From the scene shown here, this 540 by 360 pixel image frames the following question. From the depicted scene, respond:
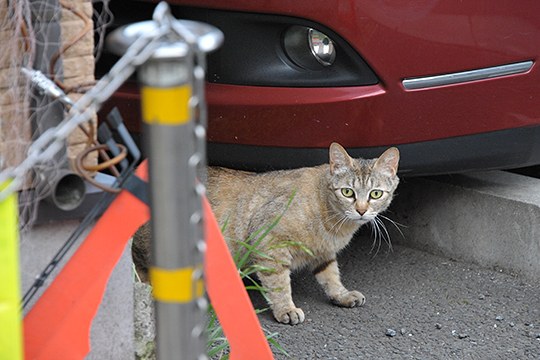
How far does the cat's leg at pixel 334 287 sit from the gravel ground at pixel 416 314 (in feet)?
0.13

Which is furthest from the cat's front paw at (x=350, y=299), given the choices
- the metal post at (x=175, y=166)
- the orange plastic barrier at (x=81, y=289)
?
the metal post at (x=175, y=166)

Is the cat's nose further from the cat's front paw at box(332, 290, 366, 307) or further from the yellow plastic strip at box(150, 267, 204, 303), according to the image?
the yellow plastic strip at box(150, 267, 204, 303)

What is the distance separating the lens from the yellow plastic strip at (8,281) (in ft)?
6.08

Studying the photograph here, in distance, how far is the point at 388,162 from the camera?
3.93m

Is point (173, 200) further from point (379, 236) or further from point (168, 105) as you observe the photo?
point (379, 236)

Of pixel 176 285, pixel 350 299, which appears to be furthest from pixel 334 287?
pixel 176 285

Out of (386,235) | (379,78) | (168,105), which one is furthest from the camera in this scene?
(386,235)

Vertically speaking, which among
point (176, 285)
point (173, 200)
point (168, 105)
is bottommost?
point (176, 285)

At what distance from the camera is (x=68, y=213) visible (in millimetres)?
2545

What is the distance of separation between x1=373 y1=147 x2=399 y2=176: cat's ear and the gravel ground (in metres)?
0.53

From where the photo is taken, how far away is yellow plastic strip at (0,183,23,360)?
6.08 feet

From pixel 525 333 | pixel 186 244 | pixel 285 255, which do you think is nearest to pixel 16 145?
pixel 186 244

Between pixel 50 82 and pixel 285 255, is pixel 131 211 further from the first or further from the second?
pixel 285 255

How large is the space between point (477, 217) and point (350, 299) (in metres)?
0.73
